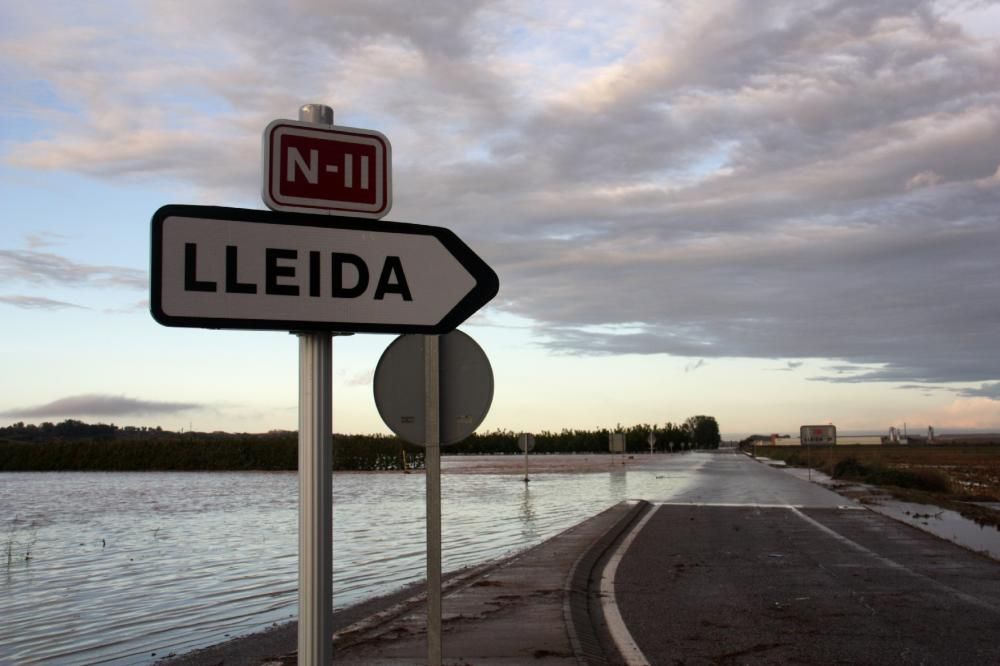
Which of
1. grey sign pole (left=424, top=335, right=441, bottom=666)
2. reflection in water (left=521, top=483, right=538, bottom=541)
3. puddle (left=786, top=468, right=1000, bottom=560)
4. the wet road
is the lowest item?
puddle (left=786, top=468, right=1000, bottom=560)

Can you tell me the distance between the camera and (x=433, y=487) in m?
4.73

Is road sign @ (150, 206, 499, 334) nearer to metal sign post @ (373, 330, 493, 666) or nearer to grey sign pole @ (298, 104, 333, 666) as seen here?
grey sign pole @ (298, 104, 333, 666)

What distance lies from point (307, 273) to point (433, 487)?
2394 millimetres

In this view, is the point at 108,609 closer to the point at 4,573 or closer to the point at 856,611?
the point at 4,573

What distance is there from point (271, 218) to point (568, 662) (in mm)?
5041

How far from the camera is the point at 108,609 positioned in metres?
11.1

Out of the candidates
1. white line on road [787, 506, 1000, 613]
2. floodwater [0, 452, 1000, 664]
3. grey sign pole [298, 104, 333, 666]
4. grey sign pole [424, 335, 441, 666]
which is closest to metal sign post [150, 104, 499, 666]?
grey sign pole [298, 104, 333, 666]

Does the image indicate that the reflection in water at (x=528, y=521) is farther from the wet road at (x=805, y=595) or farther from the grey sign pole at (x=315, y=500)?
the grey sign pole at (x=315, y=500)

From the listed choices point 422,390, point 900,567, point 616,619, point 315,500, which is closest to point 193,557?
point 616,619

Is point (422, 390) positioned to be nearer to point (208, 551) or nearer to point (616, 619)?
point (616, 619)

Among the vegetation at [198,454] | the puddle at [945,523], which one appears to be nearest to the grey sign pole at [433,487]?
the puddle at [945,523]

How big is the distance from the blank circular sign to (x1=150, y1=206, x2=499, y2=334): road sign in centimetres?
240

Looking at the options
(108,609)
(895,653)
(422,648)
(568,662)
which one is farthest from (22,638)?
(895,653)

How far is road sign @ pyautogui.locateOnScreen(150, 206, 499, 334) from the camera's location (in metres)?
2.40
